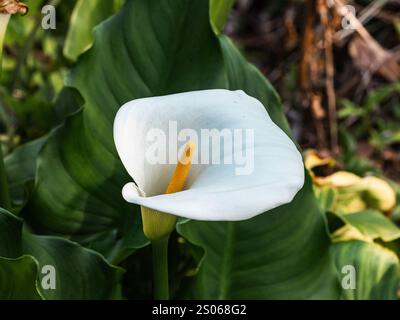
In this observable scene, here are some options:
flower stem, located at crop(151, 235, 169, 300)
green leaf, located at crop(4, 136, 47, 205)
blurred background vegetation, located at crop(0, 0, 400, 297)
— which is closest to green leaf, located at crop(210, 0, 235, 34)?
blurred background vegetation, located at crop(0, 0, 400, 297)

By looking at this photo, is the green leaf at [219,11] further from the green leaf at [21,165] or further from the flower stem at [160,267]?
the flower stem at [160,267]

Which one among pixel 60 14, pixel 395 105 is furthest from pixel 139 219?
pixel 395 105

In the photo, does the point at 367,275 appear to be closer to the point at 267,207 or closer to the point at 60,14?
the point at 267,207

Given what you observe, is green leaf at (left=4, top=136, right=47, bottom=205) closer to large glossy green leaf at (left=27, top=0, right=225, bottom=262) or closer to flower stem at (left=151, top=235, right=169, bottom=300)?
large glossy green leaf at (left=27, top=0, right=225, bottom=262)

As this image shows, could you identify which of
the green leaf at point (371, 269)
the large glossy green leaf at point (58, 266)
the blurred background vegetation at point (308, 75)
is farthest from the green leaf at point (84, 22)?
the green leaf at point (371, 269)

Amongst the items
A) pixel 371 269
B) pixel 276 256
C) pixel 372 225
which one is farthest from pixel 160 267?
pixel 372 225
